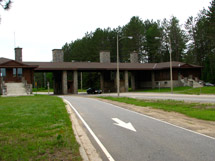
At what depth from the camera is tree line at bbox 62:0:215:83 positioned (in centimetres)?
7106

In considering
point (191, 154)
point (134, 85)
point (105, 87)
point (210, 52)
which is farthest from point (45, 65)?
point (191, 154)

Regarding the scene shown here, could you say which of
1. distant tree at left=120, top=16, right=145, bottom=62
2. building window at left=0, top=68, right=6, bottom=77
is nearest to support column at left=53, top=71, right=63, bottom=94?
building window at left=0, top=68, right=6, bottom=77

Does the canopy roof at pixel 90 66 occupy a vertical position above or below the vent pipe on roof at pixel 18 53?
below

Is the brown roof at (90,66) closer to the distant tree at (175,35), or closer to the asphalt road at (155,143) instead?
the distant tree at (175,35)

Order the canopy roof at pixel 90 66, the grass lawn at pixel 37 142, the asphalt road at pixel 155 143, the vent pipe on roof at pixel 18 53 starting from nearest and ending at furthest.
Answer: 1. the grass lawn at pixel 37 142
2. the asphalt road at pixel 155 143
3. the canopy roof at pixel 90 66
4. the vent pipe on roof at pixel 18 53

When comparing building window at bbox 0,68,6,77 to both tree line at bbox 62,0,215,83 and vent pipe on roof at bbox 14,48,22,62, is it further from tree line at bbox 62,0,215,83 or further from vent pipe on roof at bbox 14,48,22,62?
tree line at bbox 62,0,215,83

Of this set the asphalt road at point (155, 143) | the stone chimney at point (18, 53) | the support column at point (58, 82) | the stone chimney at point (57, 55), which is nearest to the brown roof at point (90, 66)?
the stone chimney at point (18, 53)

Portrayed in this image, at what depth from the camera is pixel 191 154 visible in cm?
715

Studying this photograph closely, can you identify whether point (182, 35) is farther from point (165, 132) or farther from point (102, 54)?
point (165, 132)

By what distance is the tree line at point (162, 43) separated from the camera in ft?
233

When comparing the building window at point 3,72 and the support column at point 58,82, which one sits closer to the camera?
the building window at point 3,72

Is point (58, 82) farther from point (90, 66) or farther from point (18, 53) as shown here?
point (18, 53)

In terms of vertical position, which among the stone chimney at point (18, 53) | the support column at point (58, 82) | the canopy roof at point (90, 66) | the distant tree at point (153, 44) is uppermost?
the distant tree at point (153, 44)

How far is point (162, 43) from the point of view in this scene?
83812 mm
